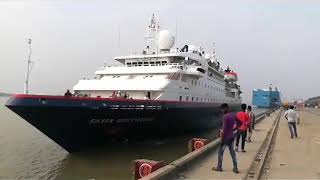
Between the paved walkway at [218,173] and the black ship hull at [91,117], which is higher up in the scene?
the black ship hull at [91,117]

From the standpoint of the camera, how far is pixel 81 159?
15555mm

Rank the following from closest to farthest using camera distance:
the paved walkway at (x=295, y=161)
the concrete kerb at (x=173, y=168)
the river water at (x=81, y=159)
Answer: the concrete kerb at (x=173, y=168)
the paved walkway at (x=295, y=161)
the river water at (x=81, y=159)

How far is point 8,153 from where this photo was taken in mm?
18234

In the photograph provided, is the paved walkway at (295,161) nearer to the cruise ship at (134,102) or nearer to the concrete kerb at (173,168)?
the concrete kerb at (173,168)

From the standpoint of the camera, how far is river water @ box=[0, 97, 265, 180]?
13.6m

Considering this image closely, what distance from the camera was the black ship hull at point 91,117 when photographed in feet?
46.5

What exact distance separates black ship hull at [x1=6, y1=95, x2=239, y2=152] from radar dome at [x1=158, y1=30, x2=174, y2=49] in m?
7.92

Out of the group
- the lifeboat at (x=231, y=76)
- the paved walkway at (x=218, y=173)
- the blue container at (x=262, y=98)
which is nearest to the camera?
the paved walkway at (x=218, y=173)

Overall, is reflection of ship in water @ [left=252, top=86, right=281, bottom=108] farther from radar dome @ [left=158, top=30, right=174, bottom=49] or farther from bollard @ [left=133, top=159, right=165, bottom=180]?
bollard @ [left=133, top=159, right=165, bottom=180]

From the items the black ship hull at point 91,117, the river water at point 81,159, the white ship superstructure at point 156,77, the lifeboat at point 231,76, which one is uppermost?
the lifeboat at point 231,76

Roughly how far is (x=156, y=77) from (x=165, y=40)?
17.3 feet

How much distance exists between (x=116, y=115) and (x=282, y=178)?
27.2 feet

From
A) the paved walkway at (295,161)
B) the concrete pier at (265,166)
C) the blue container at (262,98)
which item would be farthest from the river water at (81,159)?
the blue container at (262,98)

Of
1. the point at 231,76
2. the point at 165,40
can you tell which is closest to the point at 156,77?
the point at 165,40
